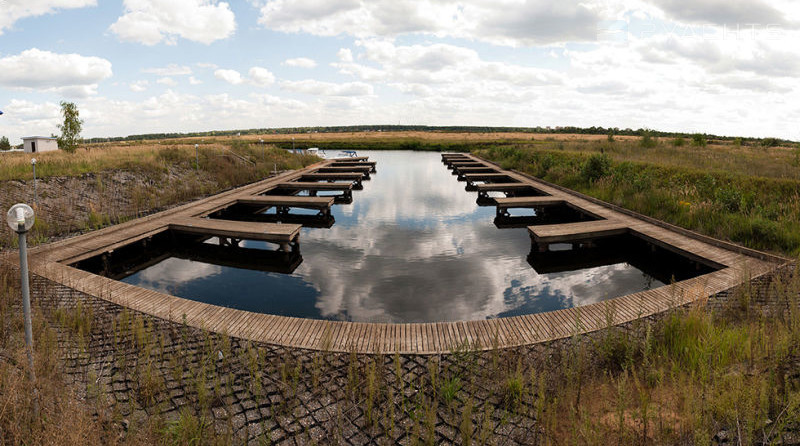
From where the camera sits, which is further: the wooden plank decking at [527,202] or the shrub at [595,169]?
the shrub at [595,169]

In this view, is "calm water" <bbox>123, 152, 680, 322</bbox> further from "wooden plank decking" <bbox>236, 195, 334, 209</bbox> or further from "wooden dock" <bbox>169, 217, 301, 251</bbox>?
"wooden plank decking" <bbox>236, 195, 334, 209</bbox>

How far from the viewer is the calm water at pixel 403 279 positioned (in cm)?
701

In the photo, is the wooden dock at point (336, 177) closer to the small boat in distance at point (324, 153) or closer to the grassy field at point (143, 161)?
the grassy field at point (143, 161)

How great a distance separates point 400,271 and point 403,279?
1.74ft

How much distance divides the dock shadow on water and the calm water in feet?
0.07

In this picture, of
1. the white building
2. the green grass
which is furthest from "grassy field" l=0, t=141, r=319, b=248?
the white building

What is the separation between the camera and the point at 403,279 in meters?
8.29

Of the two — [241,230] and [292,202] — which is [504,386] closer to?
[241,230]

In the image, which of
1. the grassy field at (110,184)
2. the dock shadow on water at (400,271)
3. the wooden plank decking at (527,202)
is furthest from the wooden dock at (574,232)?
the grassy field at (110,184)

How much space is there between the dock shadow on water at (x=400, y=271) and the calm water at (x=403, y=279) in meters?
0.02

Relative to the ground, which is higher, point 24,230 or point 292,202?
point 24,230

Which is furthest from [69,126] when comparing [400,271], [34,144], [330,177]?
[400,271]

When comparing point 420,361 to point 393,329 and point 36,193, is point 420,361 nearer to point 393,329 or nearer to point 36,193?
point 393,329

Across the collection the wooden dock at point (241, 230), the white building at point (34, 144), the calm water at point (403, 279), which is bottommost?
the calm water at point (403, 279)
